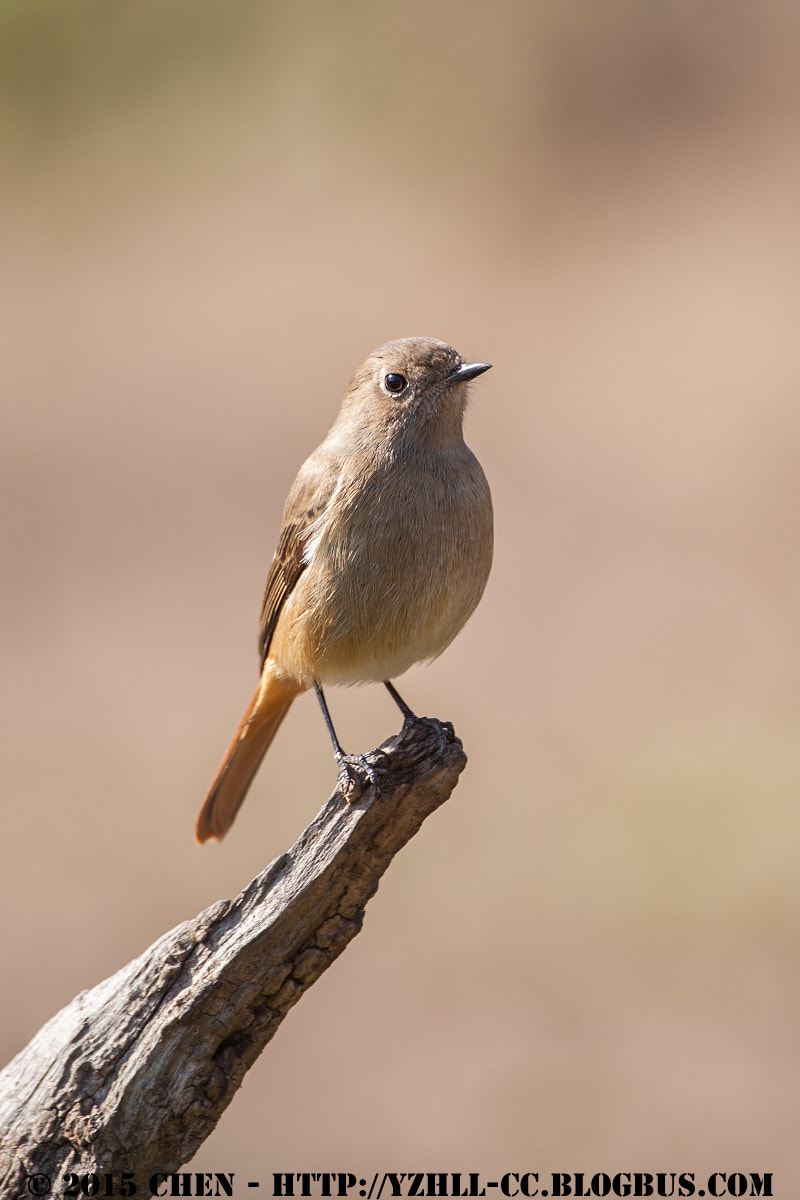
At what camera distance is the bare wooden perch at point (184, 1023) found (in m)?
3.09

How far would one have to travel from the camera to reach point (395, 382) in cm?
439

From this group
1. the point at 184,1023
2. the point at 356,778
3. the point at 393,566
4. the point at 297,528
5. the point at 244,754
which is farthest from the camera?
the point at 244,754

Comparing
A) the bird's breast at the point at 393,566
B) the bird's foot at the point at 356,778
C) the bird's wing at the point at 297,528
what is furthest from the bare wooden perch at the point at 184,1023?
the bird's wing at the point at 297,528

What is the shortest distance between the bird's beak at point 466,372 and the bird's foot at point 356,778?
4.56 feet

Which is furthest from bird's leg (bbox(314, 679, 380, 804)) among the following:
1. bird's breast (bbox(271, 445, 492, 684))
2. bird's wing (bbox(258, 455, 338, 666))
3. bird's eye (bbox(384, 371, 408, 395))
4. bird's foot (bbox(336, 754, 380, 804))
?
bird's eye (bbox(384, 371, 408, 395))

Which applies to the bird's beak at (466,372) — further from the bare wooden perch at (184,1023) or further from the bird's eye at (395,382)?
the bare wooden perch at (184,1023)

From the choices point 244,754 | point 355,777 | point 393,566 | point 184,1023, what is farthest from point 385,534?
point 184,1023

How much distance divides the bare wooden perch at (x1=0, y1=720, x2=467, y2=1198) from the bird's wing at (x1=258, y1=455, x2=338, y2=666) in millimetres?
1301

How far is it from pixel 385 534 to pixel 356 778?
2.98ft


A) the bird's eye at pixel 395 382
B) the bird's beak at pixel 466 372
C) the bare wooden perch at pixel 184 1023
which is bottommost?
the bare wooden perch at pixel 184 1023

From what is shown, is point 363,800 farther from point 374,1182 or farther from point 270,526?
point 270,526

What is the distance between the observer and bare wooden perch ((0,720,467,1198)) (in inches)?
121

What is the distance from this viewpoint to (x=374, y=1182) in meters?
5.79

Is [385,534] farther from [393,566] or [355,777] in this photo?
[355,777]
